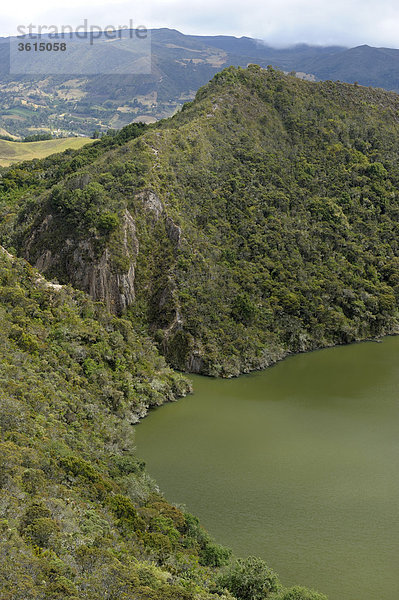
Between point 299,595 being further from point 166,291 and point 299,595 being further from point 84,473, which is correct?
point 166,291

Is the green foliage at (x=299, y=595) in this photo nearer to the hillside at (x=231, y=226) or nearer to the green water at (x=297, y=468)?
the green water at (x=297, y=468)

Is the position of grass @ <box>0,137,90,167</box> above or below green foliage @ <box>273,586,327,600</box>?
above

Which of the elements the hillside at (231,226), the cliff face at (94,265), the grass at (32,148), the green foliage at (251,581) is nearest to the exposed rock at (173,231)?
the hillside at (231,226)

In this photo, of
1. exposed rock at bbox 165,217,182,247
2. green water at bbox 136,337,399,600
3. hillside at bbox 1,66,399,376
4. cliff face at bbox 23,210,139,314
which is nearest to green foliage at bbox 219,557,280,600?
green water at bbox 136,337,399,600

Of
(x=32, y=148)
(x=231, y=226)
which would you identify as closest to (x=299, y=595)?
(x=231, y=226)

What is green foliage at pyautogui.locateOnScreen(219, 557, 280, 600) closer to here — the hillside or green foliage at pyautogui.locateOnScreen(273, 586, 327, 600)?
green foliage at pyautogui.locateOnScreen(273, 586, 327, 600)

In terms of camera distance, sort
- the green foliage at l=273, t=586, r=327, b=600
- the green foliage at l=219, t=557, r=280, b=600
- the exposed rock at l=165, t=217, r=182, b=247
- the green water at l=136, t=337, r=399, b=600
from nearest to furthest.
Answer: the green foliage at l=273, t=586, r=327, b=600 < the green foliage at l=219, t=557, r=280, b=600 < the green water at l=136, t=337, r=399, b=600 < the exposed rock at l=165, t=217, r=182, b=247

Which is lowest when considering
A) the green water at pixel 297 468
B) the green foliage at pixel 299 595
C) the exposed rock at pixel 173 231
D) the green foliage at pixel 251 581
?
the green water at pixel 297 468
